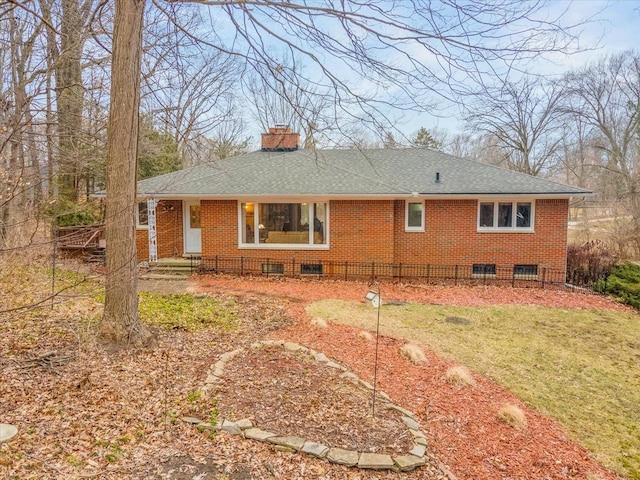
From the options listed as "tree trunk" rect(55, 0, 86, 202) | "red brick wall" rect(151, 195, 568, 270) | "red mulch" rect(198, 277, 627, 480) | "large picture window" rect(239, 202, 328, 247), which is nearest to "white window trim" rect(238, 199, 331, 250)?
"large picture window" rect(239, 202, 328, 247)

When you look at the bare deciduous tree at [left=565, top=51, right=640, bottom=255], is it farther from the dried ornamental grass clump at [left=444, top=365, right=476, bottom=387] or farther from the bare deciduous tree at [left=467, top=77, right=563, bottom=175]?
the dried ornamental grass clump at [left=444, top=365, right=476, bottom=387]

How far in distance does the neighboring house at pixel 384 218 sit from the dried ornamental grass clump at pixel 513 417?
780 cm

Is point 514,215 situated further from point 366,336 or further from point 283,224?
point 366,336

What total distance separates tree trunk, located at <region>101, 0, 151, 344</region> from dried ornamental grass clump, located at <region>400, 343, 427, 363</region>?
157 inches

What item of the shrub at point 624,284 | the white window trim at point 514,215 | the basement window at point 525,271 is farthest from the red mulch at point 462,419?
the shrub at point 624,284

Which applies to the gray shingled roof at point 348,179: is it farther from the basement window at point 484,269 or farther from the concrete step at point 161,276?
the concrete step at point 161,276

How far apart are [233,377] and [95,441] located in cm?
168

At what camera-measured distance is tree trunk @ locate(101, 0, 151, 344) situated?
5.24 meters

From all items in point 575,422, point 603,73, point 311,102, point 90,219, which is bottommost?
point 575,422

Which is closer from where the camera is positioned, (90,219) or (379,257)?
(379,257)

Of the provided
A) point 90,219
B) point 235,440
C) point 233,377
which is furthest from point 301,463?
point 90,219

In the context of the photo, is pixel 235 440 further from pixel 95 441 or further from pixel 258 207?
pixel 258 207

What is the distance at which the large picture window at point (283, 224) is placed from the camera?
12.4 meters

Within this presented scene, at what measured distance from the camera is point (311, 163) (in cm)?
1408
